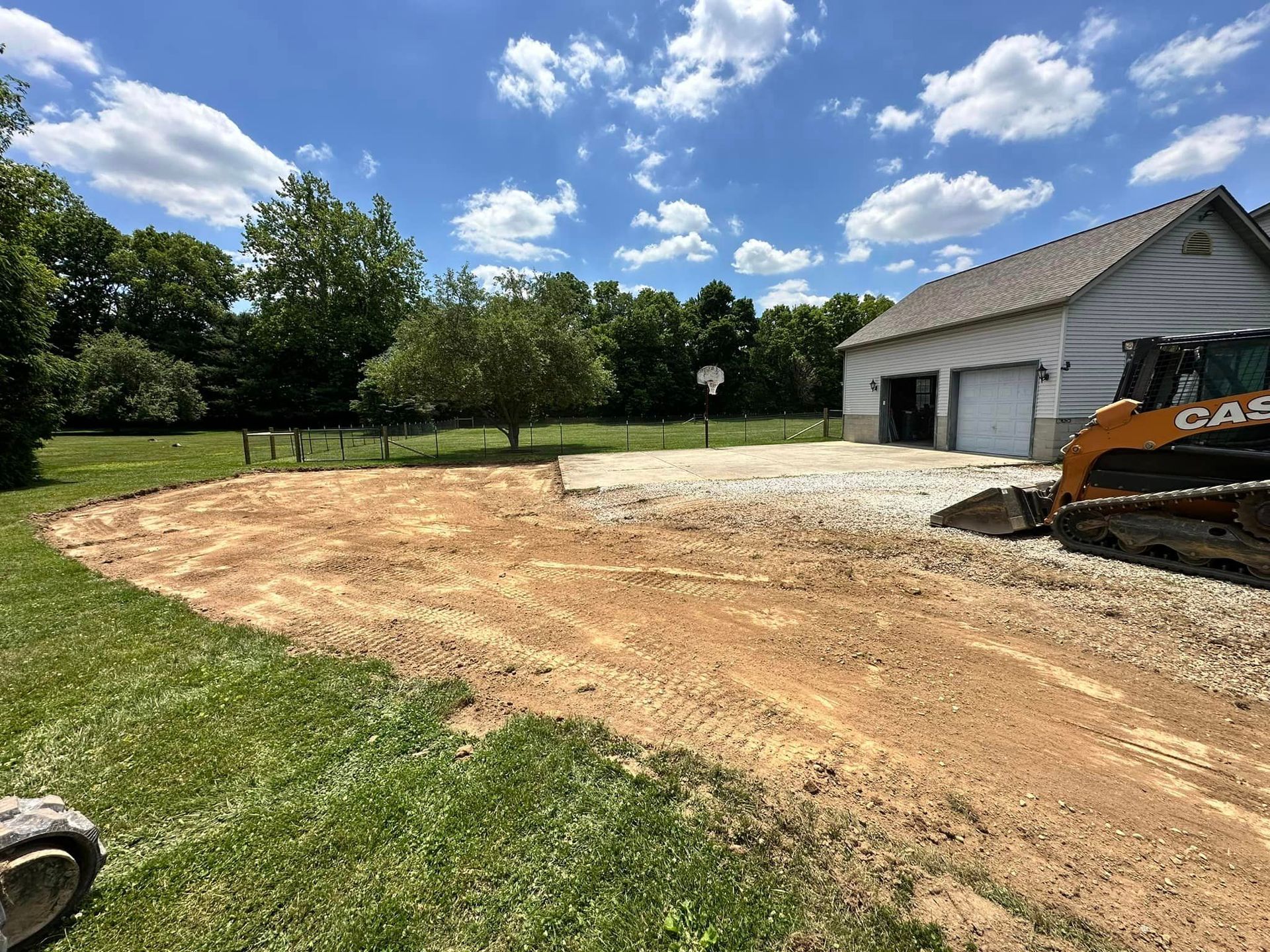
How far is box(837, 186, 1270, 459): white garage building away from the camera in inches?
546

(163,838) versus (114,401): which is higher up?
(114,401)

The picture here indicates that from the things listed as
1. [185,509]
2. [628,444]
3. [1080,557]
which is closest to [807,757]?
[1080,557]

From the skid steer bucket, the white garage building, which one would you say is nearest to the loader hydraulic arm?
the skid steer bucket

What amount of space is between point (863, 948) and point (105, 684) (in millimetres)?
4605

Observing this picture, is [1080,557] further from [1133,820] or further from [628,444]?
[628,444]

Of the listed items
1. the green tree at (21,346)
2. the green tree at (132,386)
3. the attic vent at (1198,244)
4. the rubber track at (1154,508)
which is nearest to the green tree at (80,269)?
the green tree at (132,386)

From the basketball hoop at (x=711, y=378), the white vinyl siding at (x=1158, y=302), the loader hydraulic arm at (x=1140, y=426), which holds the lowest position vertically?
the loader hydraulic arm at (x=1140, y=426)

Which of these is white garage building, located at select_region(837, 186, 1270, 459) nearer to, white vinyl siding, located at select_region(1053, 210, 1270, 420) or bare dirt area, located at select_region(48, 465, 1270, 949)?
white vinyl siding, located at select_region(1053, 210, 1270, 420)

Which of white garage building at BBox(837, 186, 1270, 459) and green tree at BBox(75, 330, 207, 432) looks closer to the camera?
white garage building at BBox(837, 186, 1270, 459)

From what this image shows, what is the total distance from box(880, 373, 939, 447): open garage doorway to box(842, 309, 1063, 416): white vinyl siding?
483 millimetres

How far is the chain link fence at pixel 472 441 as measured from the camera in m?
19.4

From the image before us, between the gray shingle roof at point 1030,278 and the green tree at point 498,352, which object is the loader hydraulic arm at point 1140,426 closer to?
the gray shingle roof at point 1030,278

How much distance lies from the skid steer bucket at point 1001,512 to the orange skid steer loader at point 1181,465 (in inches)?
14.8

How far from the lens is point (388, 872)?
6.70 ft
